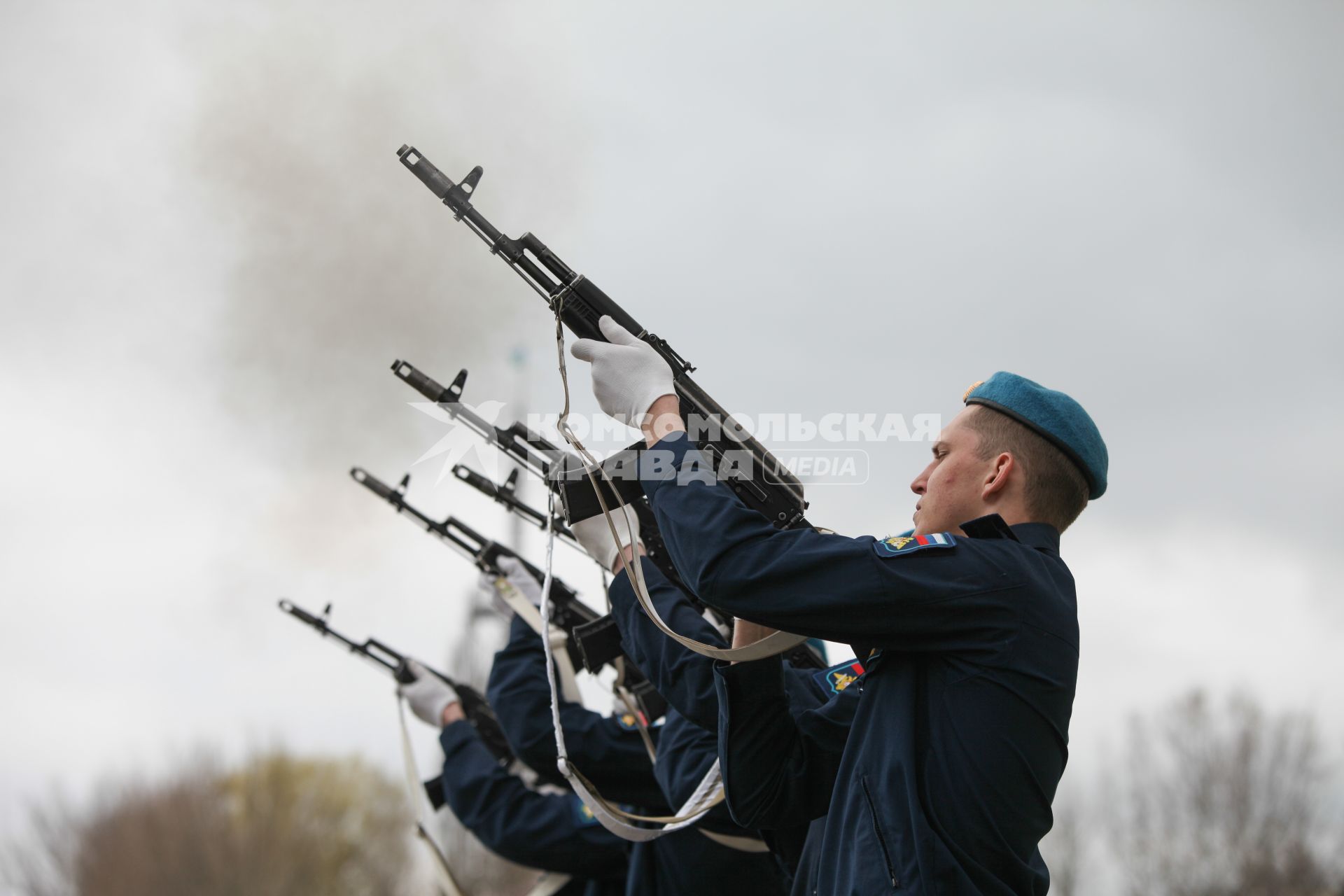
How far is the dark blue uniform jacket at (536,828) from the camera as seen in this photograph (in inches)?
228

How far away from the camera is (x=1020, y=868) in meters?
2.46

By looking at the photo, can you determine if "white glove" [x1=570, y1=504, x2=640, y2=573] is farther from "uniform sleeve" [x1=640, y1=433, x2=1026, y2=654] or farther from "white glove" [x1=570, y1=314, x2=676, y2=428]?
"uniform sleeve" [x1=640, y1=433, x2=1026, y2=654]

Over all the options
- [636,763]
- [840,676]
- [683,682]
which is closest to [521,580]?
[636,763]

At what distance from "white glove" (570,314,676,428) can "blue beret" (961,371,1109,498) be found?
837 mm

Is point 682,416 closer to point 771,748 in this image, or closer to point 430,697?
point 771,748

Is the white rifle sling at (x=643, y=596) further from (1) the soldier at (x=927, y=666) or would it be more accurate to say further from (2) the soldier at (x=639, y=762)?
(2) the soldier at (x=639, y=762)

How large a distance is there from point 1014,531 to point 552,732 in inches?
138

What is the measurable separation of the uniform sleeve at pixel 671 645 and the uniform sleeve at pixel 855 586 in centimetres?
92

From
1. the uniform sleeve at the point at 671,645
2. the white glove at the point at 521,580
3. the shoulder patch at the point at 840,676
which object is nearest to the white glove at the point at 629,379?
the uniform sleeve at the point at 671,645

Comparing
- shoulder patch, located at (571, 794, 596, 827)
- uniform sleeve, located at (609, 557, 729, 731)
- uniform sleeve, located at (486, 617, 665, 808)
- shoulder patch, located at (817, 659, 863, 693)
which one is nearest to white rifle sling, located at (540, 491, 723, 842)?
uniform sleeve, located at (609, 557, 729, 731)

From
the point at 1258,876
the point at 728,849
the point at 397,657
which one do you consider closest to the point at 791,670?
the point at 728,849

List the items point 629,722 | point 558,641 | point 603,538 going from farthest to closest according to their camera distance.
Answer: point 558,641
point 629,722
point 603,538

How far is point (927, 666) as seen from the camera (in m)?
2.60

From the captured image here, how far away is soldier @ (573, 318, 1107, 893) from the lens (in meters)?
2.43
